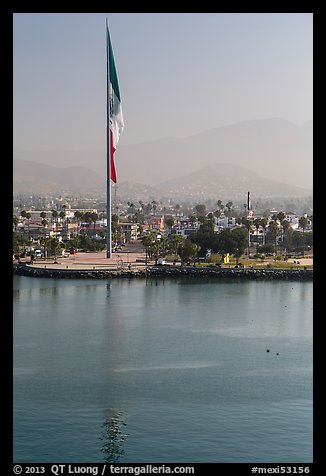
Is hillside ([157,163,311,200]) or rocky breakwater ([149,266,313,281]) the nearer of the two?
rocky breakwater ([149,266,313,281])

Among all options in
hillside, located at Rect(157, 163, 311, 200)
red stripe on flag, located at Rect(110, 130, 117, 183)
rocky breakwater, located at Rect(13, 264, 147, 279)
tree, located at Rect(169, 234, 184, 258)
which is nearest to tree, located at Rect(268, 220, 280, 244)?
tree, located at Rect(169, 234, 184, 258)

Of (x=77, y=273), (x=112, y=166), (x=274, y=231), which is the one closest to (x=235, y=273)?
(x=77, y=273)

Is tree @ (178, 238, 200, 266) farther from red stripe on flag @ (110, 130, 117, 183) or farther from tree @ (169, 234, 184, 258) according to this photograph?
red stripe on flag @ (110, 130, 117, 183)

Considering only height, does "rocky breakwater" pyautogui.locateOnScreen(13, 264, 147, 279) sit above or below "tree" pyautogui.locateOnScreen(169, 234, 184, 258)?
below

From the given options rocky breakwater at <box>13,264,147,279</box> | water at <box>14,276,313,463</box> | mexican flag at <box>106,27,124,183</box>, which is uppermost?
mexican flag at <box>106,27,124,183</box>

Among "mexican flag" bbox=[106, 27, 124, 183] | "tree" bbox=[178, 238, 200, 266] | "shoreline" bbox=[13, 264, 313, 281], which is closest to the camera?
"shoreline" bbox=[13, 264, 313, 281]

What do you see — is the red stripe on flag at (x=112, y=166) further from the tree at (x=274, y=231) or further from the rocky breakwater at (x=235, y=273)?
the tree at (x=274, y=231)

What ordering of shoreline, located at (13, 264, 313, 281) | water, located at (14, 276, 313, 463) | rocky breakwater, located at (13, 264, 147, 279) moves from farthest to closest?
shoreline, located at (13, 264, 313, 281)
rocky breakwater, located at (13, 264, 147, 279)
water, located at (14, 276, 313, 463)

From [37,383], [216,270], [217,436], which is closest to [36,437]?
[217,436]
